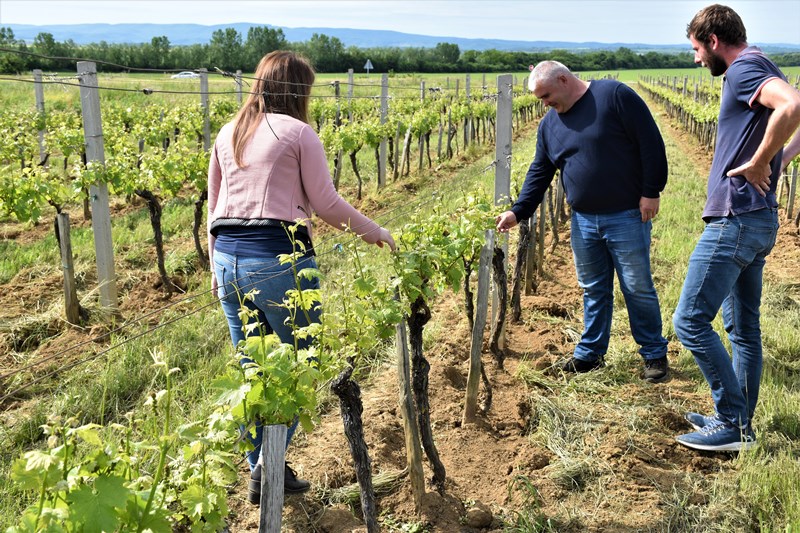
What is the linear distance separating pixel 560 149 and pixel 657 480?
6.82ft

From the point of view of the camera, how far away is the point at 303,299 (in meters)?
2.66

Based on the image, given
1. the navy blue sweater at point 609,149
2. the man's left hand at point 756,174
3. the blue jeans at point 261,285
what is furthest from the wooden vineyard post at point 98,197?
the man's left hand at point 756,174

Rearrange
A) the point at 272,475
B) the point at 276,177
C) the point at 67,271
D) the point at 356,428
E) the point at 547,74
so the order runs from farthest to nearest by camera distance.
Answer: the point at 67,271 → the point at 547,74 → the point at 276,177 → the point at 356,428 → the point at 272,475

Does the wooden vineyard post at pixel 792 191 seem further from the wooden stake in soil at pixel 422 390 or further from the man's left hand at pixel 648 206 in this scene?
the wooden stake in soil at pixel 422 390

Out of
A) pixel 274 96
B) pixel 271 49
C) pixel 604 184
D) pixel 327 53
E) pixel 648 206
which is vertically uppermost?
pixel 271 49

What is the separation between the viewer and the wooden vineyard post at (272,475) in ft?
7.42

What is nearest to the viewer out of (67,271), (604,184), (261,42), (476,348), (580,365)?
(476,348)

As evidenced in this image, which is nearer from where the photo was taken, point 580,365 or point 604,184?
point 604,184

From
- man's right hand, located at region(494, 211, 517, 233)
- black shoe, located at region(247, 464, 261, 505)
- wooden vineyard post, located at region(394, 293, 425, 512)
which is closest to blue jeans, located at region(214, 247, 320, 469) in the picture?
black shoe, located at region(247, 464, 261, 505)

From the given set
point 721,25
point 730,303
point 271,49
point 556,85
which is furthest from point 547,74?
point 271,49

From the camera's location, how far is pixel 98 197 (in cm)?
615

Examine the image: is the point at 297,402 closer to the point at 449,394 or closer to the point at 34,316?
the point at 449,394

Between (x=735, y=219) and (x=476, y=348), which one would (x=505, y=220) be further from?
(x=735, y=219)

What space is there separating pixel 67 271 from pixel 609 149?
442cm
